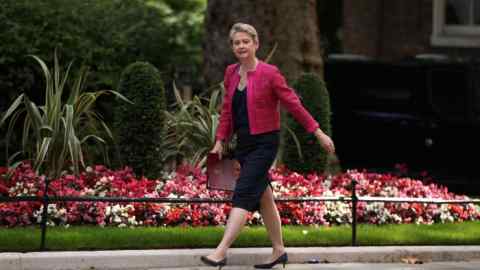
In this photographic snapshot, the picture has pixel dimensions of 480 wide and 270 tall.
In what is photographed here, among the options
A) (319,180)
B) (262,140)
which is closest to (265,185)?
(262,140)

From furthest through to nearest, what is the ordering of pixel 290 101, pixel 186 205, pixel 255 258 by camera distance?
pixel 186 205 → pixel 255 258 → pixel 290 101

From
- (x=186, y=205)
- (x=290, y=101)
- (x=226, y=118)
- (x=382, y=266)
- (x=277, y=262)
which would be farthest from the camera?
(x=186, y=205)

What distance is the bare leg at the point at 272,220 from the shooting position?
847 centimetres

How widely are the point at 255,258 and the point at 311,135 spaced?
3.63 meters

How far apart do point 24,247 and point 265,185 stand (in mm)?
1947

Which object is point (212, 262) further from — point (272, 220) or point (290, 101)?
point (290, 101)

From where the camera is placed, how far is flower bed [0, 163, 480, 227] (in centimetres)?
971

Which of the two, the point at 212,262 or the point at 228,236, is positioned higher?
the point at 228,236

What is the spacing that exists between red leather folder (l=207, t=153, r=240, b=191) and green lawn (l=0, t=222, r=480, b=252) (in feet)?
2.29

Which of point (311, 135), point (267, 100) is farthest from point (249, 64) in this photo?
point (311, 135)

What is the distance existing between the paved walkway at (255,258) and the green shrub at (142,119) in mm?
2601

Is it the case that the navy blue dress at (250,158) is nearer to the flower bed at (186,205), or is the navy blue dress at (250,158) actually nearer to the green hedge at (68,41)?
the flower bed at (186,205)

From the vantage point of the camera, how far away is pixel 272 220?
336 inches

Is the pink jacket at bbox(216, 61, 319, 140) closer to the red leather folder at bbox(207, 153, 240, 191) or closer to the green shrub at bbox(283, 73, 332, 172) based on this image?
the red leather folder at bbox(207, 153, 240, 191)
